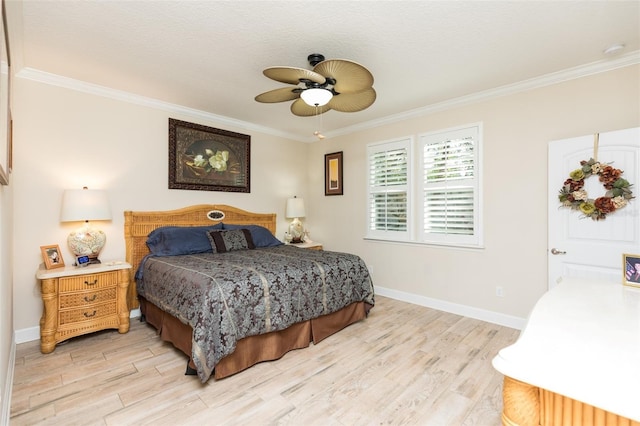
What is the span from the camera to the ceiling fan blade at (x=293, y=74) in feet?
6.76

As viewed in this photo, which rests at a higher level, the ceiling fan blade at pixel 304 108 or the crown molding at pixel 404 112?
the crown molding at pixel 404 112

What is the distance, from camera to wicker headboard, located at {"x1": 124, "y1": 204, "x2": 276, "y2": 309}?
347 centimetres

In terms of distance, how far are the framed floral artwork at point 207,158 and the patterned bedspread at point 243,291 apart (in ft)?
3.93

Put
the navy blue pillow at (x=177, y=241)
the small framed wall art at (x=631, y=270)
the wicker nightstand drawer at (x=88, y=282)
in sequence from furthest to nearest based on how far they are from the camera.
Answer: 1. the navy blue pillow at (x=177, y=241)
2. the wicker nightstand drawer at (x=88, y=282)
3. the small framed wall art at (x=631, y=270)

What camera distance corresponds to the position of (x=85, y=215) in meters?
2.89

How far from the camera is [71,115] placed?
3111 mm

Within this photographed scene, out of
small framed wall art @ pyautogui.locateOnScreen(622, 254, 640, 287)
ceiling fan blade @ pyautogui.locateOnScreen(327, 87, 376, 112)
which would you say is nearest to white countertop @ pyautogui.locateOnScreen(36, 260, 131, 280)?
ceiling fan blade @ pyautogui.locateOnScreen(327, 87, 376, 112)

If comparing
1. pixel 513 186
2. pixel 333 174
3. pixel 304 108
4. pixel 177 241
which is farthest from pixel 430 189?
pixel 177 241

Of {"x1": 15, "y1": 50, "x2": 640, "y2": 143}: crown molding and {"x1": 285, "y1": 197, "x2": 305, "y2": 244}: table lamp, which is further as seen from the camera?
{"x1": 285, "y1": 197, "x2": 305, "y2": 244}: table lamp

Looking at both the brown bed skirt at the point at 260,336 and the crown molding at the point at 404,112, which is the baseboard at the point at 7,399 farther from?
the crown molding at the point at 404,112

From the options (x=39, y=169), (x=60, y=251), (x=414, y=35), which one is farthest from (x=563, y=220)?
(x=39, y=169)

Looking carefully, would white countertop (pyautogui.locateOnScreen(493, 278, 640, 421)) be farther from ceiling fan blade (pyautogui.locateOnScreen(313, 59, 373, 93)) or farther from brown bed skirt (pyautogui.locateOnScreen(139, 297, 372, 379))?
brown bed skirt (pyautogui.locateOnScreen(139, 297, 372, 379))

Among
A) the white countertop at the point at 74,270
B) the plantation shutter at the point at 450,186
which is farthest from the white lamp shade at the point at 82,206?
the plantation shutter at the point at 450,186

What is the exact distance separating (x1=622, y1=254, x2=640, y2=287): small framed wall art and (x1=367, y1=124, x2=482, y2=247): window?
6.34 feet
